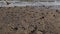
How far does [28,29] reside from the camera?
94 centimetres

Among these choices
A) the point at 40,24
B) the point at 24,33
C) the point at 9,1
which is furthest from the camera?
the point at 9,1

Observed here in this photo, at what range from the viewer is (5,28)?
37.9 inches

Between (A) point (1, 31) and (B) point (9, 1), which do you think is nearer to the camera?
(A) point (1, 31)

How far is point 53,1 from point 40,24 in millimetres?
1855

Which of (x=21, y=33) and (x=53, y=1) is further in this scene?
(x=53, y=1)

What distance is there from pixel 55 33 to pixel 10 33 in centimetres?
32

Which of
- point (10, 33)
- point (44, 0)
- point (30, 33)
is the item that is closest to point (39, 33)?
point (30, 33)

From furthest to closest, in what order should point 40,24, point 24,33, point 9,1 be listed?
point 9,1, point 40,24, point 24,33

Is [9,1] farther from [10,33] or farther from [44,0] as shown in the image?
[10,33]

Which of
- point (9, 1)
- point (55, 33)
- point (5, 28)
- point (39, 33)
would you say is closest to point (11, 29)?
point (5, 28)

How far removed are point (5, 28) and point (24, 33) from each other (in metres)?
0.18

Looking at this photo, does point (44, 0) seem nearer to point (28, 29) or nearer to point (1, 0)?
point (1, 0)

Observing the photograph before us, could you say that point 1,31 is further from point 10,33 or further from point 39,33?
point 39,33

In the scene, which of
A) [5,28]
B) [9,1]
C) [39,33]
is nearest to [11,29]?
[5,28]
